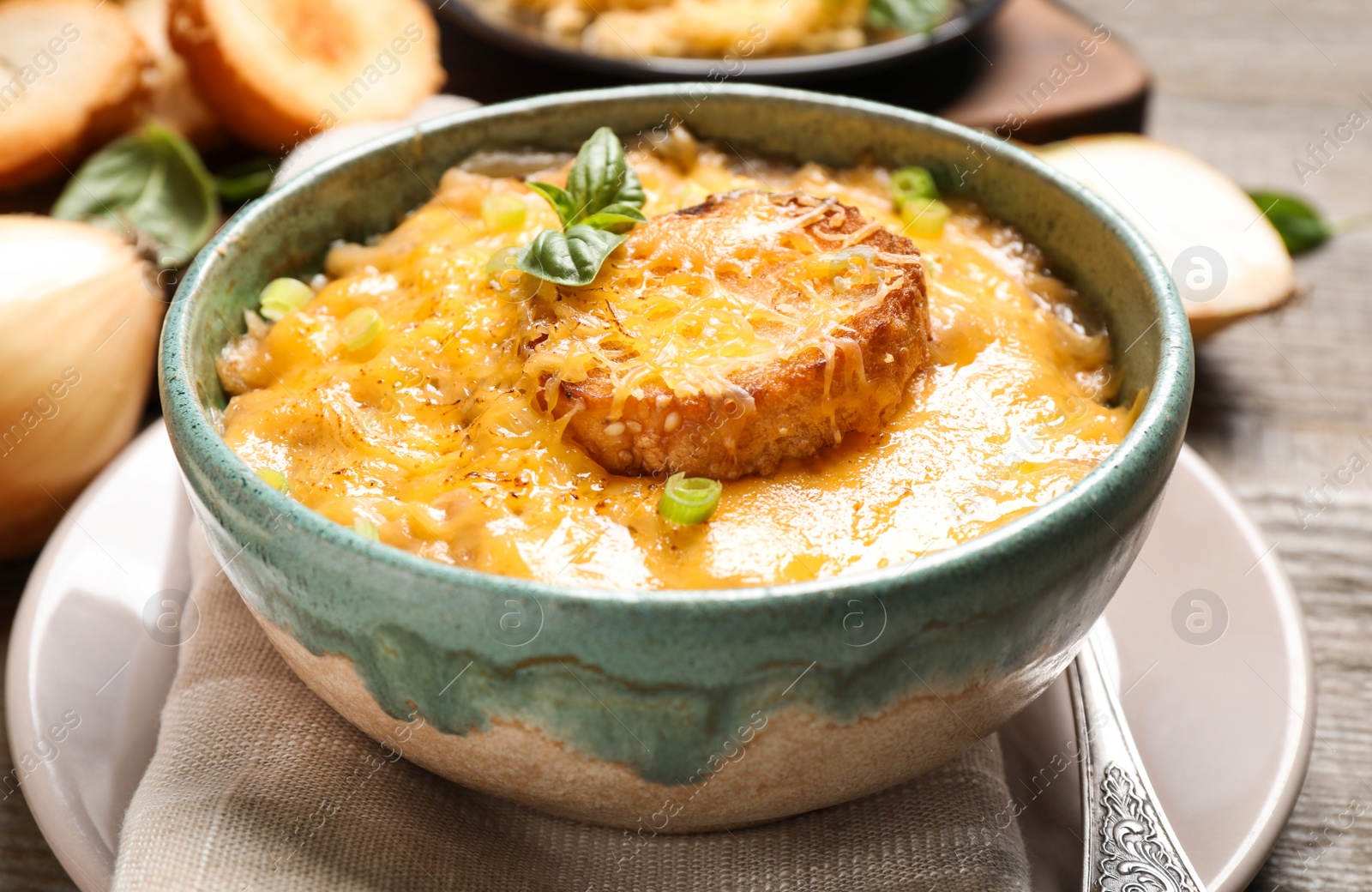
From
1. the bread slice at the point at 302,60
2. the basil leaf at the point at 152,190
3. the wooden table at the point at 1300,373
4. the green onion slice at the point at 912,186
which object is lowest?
the wooden table at the point at 1300,373

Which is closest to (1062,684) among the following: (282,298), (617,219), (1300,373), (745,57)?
(617,219)

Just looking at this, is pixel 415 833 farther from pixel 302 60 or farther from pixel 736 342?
pixel 302 60

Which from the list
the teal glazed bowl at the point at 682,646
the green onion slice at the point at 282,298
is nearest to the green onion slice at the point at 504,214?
the green onion slice at the point at 282,298

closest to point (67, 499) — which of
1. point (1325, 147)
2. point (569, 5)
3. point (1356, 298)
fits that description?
point (569, 5)

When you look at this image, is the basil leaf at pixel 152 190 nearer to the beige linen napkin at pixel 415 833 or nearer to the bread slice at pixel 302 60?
the bread slice at pixel 302 60

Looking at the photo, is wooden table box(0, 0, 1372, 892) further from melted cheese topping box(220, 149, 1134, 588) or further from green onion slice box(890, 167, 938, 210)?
green onion slice box(890, 167, 938, 210)
